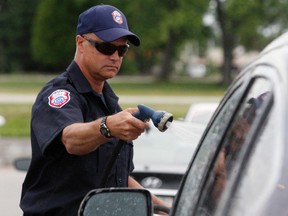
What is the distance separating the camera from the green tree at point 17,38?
245 ft

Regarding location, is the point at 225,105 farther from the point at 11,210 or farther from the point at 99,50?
the point at 11,210

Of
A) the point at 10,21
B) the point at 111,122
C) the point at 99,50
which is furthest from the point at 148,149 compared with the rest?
the point at 10,21

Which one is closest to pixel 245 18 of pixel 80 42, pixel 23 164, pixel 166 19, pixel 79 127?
pixel 166 19

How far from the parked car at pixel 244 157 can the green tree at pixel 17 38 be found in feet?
234

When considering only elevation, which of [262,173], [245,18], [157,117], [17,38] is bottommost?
[17,38]

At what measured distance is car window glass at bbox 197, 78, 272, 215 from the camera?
2215 millimetres

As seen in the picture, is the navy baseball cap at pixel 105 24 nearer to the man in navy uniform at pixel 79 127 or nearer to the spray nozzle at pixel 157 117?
the man in navy uniform at pixel 79 127

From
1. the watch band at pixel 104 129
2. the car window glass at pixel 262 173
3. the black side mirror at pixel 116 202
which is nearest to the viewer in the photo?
the car window glass at pixel 262 173

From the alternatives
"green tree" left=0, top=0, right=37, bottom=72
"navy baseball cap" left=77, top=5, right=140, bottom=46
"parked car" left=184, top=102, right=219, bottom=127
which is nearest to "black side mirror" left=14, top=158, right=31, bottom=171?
"navy baseball cap" left=77, top=5, right=140, bottom=46

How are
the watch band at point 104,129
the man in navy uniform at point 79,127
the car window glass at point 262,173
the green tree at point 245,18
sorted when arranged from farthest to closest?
the green tree at point 245,18 → the man in navy uniform at point 79,127 → the watch band at point 104,129 → the car window glass at point 262,173

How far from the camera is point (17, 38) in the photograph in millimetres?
77875

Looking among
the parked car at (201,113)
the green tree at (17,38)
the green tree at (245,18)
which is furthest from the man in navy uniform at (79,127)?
the green tree at (17,38)

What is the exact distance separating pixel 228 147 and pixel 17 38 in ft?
251

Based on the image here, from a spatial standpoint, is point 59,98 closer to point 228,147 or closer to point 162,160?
point 228,147
